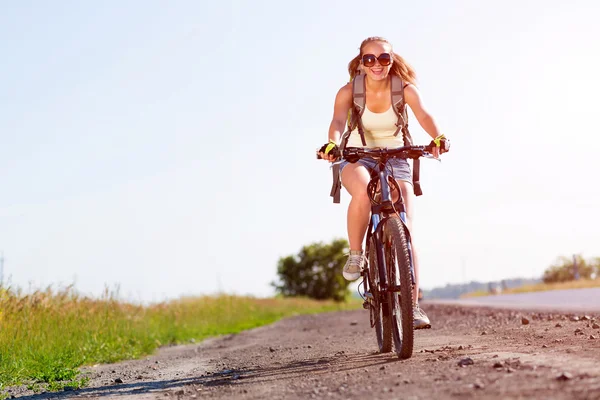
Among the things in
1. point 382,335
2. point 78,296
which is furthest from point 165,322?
point 382,335

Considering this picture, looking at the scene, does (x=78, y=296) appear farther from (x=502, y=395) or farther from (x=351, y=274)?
(x=502, y=395)

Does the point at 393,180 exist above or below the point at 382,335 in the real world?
above

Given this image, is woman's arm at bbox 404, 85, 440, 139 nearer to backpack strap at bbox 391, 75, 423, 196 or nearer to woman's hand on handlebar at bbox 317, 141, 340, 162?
backpack strap at bbox 391, 75, 423, 196

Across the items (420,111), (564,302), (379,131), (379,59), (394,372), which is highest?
(379,59)

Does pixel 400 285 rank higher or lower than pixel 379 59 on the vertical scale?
lower

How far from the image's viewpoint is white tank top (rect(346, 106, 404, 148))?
6.22 metres

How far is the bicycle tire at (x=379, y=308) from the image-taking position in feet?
19.6

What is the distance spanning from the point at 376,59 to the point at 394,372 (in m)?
2.55

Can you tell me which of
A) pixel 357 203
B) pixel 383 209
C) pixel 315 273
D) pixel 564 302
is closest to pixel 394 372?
pixel 383 209

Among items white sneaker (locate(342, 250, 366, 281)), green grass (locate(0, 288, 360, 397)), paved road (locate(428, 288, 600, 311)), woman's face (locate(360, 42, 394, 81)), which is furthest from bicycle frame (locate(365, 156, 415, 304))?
paved road (locate(428, 288, 600, 311))

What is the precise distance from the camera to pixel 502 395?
3574 mm

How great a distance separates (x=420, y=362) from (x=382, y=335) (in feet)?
3.50

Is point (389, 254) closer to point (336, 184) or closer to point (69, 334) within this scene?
point (336, 184)

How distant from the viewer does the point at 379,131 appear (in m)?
6.27
